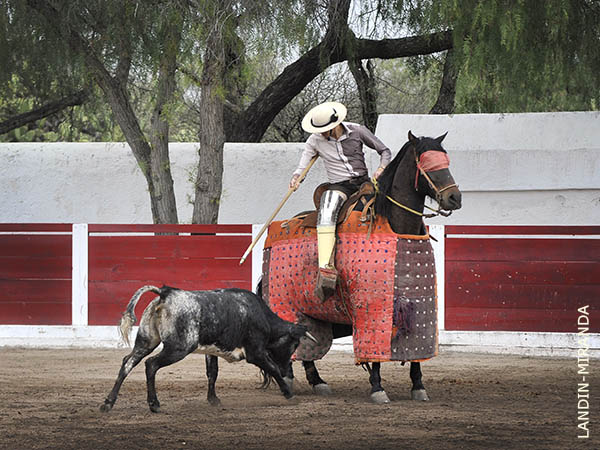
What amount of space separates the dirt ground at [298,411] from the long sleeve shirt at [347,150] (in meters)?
1.35

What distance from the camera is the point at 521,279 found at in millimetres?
8758

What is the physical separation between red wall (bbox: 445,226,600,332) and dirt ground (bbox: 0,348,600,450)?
95cm

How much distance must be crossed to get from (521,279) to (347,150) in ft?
11.2

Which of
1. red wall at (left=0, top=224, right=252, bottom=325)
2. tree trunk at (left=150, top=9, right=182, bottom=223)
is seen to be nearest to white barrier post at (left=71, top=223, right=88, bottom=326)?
red wall at (left=0, top=224, right=252, bottom=325)

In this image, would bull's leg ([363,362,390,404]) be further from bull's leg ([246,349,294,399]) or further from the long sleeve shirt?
the long sleeve shirt

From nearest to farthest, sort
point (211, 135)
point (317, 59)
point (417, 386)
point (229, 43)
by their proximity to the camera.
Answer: point (417, 386)
point (229, 43)
point (211, 135)
point (317, 59)

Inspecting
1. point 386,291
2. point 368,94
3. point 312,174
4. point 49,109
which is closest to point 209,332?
point 386,291

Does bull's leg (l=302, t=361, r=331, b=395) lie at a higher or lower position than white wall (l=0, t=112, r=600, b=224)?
lower

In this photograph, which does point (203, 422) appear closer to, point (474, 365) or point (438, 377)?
point (438, 377)

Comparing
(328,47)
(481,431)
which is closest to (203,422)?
(481,431)

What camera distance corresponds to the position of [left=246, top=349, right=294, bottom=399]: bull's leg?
5.48m

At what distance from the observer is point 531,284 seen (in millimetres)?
8750

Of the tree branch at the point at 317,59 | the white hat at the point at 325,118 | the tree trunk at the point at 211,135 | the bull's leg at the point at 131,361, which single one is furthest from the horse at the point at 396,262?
the tree branch at the point at 317,59

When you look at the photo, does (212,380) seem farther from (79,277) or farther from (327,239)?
(79,277)
